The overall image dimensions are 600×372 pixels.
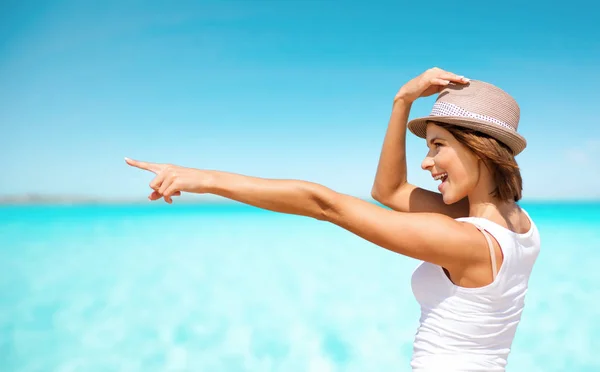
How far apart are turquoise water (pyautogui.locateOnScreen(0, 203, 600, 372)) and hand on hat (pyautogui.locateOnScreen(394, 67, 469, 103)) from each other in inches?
169

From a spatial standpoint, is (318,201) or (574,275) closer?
(318,201)

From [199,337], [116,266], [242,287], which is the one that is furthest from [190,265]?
[199,337]

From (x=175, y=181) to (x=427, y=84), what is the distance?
3.31ft

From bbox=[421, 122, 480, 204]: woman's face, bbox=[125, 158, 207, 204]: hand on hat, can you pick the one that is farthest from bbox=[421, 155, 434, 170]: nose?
bbox=[125, 158, 207, 204]: hand on hat

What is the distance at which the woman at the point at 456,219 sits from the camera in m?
1.59

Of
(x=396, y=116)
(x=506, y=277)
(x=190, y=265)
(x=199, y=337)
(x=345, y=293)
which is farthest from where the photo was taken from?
(x=190, y=265)

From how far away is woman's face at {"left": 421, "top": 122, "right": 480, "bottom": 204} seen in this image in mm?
1812

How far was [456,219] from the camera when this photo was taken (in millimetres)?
1829

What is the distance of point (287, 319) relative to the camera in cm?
724

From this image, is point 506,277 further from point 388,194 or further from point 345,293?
point 345,293

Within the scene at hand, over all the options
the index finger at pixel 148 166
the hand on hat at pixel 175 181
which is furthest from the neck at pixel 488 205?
the index finger at pixel 148 166

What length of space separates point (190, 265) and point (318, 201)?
397 inches

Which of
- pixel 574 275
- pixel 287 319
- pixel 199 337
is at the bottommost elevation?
pixel 199 337

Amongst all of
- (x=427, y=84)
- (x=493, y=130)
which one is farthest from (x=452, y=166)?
(x=427, y=84)
